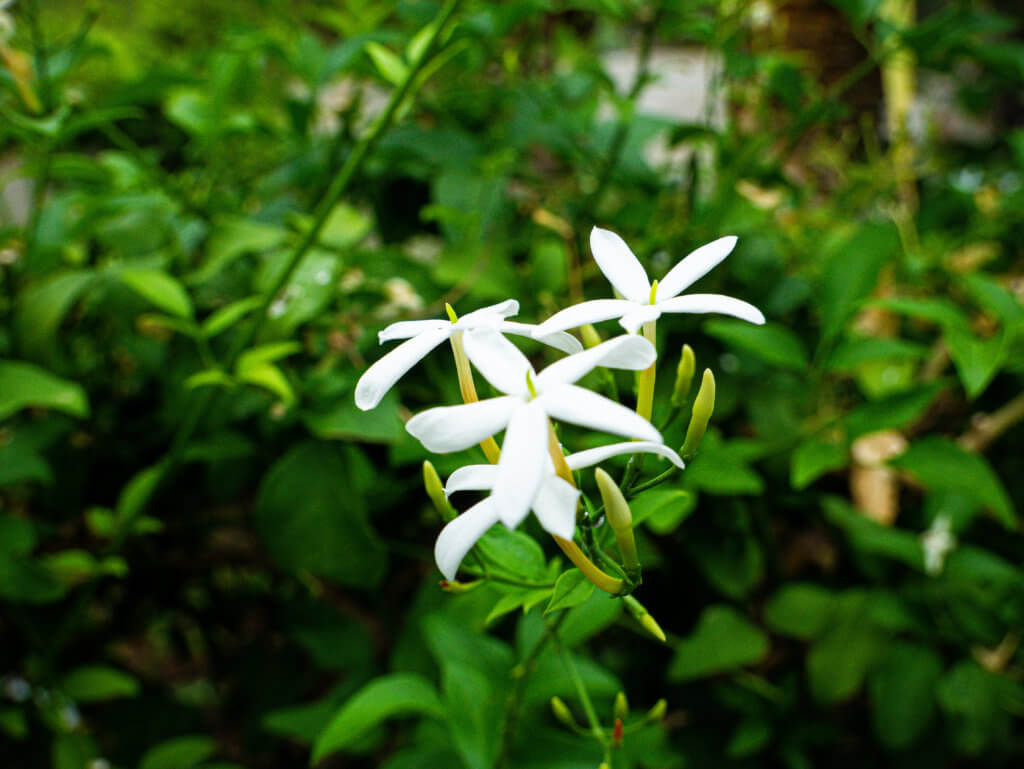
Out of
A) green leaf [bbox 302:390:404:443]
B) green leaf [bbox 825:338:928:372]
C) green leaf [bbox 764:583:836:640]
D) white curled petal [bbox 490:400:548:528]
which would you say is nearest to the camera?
white curled petal [bbox 490:400:548:528]

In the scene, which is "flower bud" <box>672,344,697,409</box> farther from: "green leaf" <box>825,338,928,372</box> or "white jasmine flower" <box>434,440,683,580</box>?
A: "green leaf" <box>825,338,928,372</box>

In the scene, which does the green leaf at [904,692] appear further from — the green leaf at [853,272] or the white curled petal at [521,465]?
the white curled petal at [521,465]

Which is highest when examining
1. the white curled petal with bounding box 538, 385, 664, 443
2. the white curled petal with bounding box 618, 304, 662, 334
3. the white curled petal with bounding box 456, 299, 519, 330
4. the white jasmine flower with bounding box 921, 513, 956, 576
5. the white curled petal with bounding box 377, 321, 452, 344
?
the white curled petal with bounding box 618, 304, 662, 334

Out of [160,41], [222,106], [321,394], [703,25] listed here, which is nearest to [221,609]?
[321,394]

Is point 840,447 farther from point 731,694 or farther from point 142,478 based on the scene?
point 142,478

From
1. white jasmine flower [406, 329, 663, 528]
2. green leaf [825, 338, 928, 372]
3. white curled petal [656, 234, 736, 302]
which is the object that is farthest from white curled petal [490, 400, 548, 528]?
green leaf [825, 338, 928, 372]

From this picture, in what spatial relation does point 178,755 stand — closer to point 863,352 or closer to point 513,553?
point 513,553

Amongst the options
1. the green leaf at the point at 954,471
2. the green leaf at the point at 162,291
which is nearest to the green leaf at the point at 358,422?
the green leaf at the point at 162,291
